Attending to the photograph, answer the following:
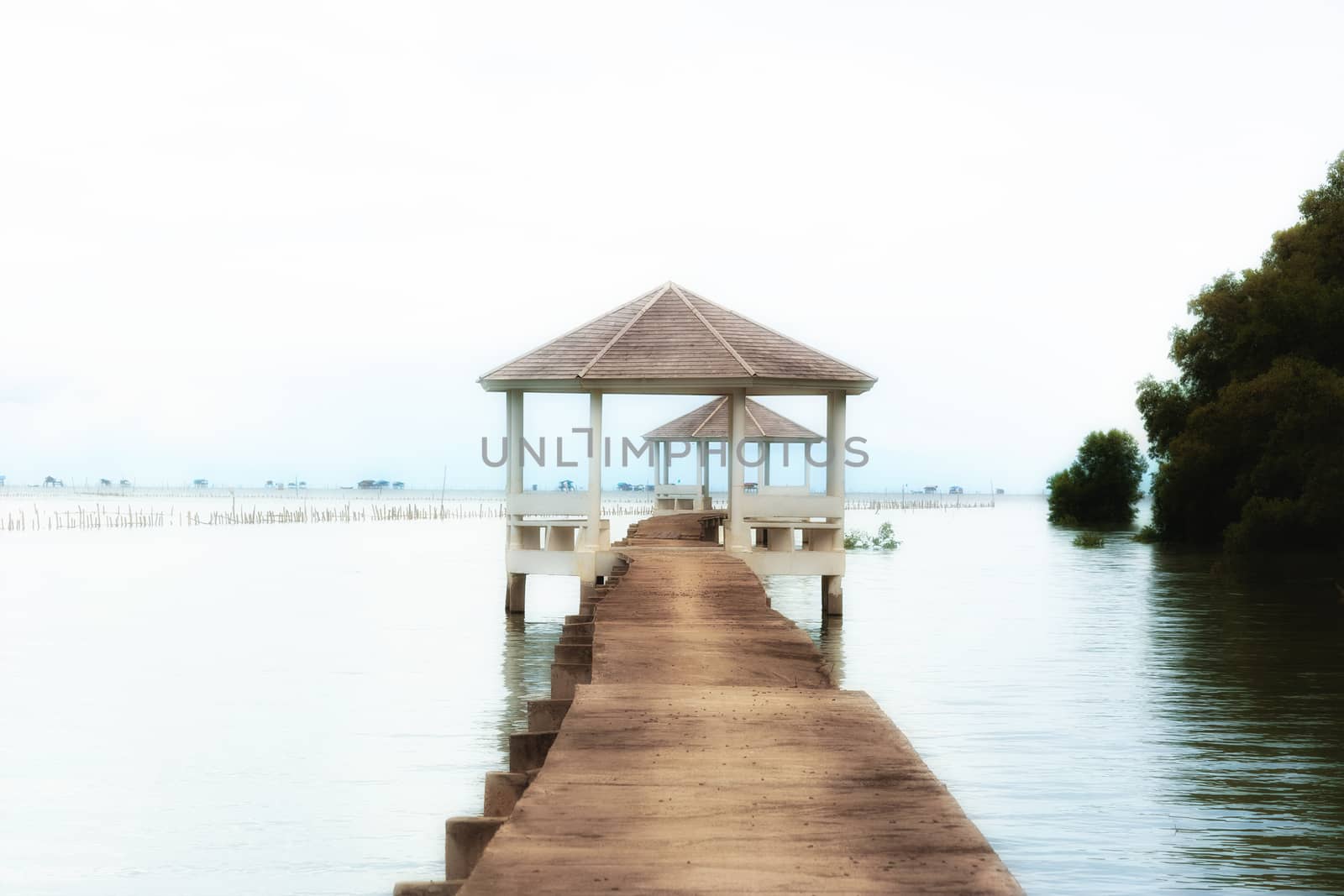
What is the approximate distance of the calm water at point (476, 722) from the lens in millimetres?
8336

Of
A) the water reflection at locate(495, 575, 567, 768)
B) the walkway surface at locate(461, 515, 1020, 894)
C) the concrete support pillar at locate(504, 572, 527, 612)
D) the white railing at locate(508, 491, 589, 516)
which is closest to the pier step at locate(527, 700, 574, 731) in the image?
the walkway surface at locate(461, 515, 1020, 894)

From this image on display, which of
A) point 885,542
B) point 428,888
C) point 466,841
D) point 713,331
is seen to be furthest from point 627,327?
point 885,542

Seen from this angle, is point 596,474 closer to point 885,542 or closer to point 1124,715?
point 1124,715

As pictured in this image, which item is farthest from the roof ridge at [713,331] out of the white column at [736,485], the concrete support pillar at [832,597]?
the concrete support pillar at [832,597]

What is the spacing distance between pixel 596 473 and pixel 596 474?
0.9 inches

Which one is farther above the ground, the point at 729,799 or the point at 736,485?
the point at 736,485

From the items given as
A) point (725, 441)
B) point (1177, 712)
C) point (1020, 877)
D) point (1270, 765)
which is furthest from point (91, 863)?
point (725, 441)

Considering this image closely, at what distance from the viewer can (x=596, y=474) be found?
18969 mm

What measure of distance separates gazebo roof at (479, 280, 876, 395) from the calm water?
3.64 m

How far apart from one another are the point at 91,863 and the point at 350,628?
13.8 m

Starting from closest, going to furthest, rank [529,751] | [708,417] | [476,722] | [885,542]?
[529,751]
[476,722]
[708,417]
[885,542]

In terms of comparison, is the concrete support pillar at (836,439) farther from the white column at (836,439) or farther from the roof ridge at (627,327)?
the roof ridge at (627,327)

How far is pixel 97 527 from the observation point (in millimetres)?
60562

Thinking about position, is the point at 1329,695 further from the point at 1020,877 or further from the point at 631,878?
the point at 631,878
